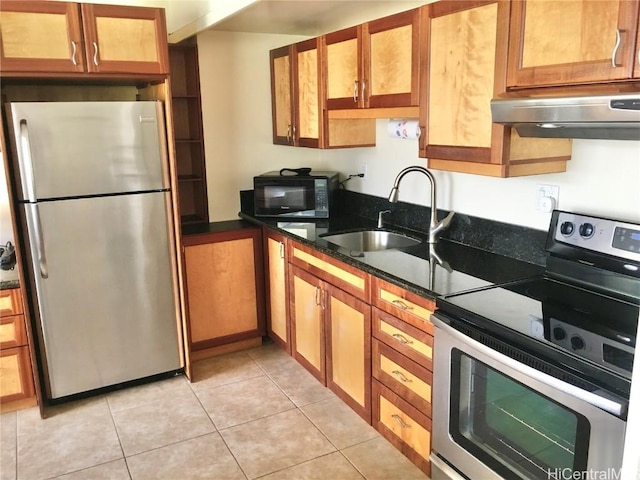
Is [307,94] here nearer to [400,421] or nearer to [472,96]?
[472,96]

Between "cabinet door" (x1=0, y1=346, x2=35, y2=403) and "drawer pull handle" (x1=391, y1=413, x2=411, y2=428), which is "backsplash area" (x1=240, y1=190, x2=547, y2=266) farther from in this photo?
"cabinet door" (x1=0, y1=346, x2=35, y2=403)

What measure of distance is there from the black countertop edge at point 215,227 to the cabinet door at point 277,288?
0.19 m

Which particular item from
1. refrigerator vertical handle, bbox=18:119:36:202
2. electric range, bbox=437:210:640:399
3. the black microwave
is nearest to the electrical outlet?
electric range, bbox=437:210:640:399

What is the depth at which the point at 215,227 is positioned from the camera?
11.5ft

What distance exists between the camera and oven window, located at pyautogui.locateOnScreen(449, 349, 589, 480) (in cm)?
160

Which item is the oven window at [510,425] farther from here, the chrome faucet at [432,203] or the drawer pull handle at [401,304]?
the chrome faucet at [432,203]

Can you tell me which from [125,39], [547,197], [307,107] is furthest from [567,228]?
[125,39]

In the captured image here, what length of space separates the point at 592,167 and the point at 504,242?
530 millimetres

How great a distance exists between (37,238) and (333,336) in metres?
1.57

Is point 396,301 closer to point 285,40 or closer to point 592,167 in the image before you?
point 592,167

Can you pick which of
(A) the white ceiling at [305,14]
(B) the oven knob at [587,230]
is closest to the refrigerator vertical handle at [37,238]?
(A) the white ceiling at [305,14]

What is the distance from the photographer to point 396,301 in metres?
2.28

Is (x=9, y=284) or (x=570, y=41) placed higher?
(x=570, y=41)

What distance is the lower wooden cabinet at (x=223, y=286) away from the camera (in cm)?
333
